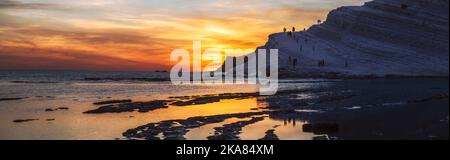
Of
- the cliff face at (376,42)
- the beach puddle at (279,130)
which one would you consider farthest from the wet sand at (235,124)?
the cliff face at (376,42)

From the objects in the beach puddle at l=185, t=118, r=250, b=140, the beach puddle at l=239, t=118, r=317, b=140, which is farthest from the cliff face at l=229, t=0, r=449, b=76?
the beach puddle at l=185, t=118, r=250, b=140

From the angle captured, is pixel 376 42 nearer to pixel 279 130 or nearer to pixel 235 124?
pixel 235 124

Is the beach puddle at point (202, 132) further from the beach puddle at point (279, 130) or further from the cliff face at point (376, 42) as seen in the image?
the cliff face at point (376, 42)

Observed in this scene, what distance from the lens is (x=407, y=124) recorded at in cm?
2306

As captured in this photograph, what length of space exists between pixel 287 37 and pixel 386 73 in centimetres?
4021

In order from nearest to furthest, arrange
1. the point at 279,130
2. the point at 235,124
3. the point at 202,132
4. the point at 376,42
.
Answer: the point at 279,130, the point at 202,132, the point at 235,124, the point at 376,42

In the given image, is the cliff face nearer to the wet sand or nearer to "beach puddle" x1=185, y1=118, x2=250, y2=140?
the wet sand

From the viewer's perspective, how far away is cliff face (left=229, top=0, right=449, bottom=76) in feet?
357

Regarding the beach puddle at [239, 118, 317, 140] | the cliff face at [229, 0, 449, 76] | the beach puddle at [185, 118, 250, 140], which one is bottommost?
the beach puddle at [185, 118, 250, 140]

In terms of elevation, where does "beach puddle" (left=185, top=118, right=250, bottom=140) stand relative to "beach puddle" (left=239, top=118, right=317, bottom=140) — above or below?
below

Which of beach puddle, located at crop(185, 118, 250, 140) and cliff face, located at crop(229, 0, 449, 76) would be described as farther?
cliff face, located at crop(229, 0, 449, 76)

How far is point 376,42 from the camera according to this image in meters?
121

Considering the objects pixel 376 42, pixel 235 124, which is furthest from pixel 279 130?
pixel 376 42

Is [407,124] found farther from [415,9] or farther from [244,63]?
[244,63]
